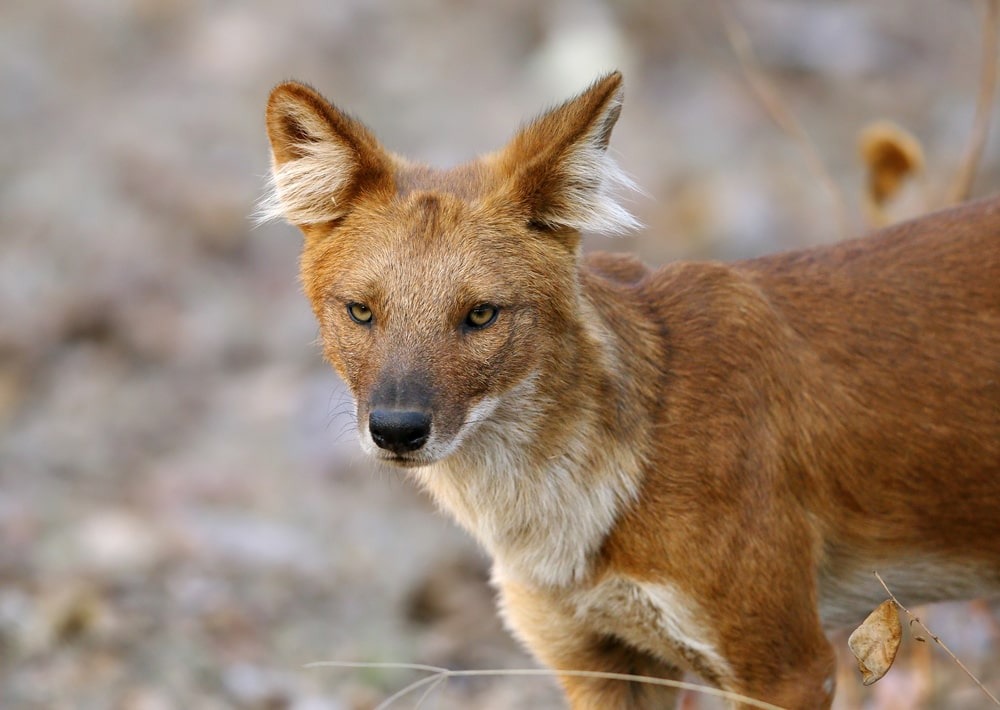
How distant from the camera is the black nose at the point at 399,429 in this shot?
489 centimetres

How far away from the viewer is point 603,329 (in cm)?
542

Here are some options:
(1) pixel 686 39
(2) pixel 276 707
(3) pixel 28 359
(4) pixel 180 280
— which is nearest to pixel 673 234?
(1) pixel 686 39

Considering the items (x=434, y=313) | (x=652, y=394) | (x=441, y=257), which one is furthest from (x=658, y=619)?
(x=441, y=257)

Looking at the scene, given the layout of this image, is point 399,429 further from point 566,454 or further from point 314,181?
point 314,181

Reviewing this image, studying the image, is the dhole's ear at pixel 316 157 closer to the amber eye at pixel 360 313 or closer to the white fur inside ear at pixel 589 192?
the amber eye at pixel 360 313

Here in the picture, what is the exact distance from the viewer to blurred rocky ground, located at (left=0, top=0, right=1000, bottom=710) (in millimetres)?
8422

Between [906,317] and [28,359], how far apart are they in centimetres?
893

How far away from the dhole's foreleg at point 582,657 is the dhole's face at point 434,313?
2.99 feet

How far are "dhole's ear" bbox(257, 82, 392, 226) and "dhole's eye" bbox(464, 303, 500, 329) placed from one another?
65cm

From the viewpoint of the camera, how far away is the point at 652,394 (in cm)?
545

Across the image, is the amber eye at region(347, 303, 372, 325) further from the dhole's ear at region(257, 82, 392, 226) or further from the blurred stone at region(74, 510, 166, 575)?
the blurred stone at region(74, 510, 166, 575)

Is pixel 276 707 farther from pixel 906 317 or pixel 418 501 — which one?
pixel 906 317

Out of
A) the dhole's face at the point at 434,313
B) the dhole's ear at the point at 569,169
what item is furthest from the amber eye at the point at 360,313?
the dhole's ear at the point at 569,169

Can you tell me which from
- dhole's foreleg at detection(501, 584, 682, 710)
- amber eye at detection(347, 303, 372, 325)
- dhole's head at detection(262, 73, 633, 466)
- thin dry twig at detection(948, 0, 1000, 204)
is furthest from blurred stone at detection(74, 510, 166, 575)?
thin dry twig at detection(948, 0, 1000, 204)
